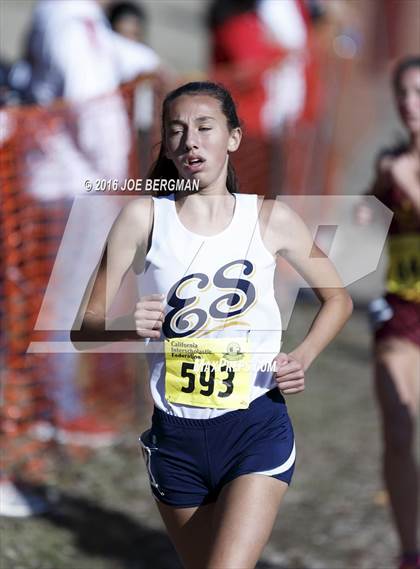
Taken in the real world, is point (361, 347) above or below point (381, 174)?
below

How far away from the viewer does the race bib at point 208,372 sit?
2.60m

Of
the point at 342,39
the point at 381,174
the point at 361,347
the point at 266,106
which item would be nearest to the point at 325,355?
the point at 361,347

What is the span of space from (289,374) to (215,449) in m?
0.34

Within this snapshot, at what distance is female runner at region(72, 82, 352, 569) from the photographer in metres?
2.51

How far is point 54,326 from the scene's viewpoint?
4609 mm

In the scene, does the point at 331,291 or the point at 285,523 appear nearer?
the point at 331,291

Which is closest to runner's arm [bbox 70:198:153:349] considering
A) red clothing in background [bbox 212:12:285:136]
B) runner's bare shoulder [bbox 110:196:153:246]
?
runner's bare shoulder [bbox 110:196:153:246]

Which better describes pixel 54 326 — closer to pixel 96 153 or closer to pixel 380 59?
pixel 96 153

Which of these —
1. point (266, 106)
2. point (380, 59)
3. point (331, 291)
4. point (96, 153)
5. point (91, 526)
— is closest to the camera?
point (331, 291)

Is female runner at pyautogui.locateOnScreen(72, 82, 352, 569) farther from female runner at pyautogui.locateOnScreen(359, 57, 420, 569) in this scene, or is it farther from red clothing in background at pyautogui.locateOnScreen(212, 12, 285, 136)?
red clothing in background at pyautogui.locateOnScreen(212, 12, 285, 136)

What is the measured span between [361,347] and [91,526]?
10.4ft

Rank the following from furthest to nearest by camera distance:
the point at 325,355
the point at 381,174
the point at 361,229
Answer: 1. the point at 325,355
2. the point at 381,174
3. the point at 361,229

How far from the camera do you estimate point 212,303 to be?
8.41 feet

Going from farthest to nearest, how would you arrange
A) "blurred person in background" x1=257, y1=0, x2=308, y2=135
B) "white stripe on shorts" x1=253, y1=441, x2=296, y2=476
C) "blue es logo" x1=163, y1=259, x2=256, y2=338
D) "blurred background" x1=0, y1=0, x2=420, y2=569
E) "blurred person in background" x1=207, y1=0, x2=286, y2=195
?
1. "blurred person in background" x1=257, y1=0, x2=308, y2=135
2. "blurred person in background" x1=207, y1=0, x2=286, y2=195
3. "blurred background" x1=0, y1=0, x2=420, y2=569
4. "white stripe on shorts" x1=253, y1=441, x2=296, y2=476
5. "blue es logo" x1=163, y1=259, x2=256, y2=338
